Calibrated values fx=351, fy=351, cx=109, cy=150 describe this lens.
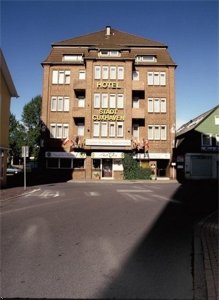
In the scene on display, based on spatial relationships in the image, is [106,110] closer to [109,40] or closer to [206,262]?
[109,40]

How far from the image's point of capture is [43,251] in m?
6.89

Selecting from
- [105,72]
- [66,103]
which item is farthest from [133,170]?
[105,72]

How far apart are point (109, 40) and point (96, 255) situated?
130 ft

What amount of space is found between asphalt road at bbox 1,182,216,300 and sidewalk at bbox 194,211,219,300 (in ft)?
0.44

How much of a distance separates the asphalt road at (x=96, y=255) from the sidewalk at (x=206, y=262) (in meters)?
0.13

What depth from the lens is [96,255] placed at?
6.68m

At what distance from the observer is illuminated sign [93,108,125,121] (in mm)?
38531

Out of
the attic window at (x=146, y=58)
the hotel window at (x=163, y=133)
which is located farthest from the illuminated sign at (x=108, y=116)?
the attic window at (x=146, y=58)

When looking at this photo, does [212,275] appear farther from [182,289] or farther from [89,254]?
[89,254]

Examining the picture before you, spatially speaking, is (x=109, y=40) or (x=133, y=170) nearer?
(x=133, y=170)

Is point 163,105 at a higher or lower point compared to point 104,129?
higher

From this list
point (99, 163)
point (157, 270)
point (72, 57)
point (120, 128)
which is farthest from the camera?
point (72, 57)

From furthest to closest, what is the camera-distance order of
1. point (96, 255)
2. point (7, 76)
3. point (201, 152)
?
1. point (201, 152)
2. point (7, 76)
3. point (96, 255)

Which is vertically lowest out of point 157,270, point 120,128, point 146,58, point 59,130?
point 157,270
